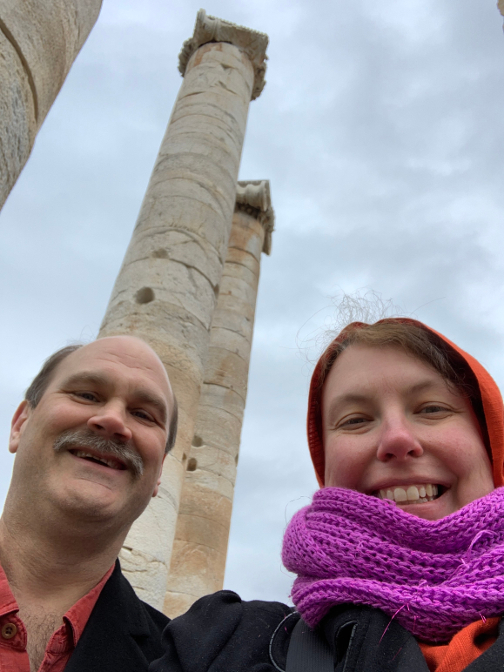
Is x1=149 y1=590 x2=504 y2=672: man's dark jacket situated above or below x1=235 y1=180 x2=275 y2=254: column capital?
→ below

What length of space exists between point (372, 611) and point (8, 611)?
102 centimetres

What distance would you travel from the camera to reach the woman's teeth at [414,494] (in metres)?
1.38

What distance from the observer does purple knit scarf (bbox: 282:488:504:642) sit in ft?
3.81

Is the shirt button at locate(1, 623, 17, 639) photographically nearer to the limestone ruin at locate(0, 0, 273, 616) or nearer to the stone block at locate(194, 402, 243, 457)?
the limestone ruin at locate(0, 0, 273, 616)

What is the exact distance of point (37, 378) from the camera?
2180mm

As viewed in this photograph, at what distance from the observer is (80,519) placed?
5.61ft

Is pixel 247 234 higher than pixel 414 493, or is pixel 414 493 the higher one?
pixel 247 234

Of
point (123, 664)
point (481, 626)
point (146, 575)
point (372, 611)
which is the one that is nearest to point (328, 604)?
point (372, 611)

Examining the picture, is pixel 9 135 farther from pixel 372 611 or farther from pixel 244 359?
pixel 244 359

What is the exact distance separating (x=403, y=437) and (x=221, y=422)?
22.2ft

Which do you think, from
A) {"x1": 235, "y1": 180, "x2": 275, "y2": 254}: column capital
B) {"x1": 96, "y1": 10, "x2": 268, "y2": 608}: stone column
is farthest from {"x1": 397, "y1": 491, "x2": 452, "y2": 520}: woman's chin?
{"x1": 235, "y1": 180, "x2": 275, "y2": 254}: column capital

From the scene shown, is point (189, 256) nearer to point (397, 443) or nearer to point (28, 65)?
point (28, 65)

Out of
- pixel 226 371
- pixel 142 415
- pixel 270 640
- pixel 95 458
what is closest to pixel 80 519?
pixel 95 458

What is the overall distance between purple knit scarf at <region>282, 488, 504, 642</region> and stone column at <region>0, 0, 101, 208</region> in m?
2.09
